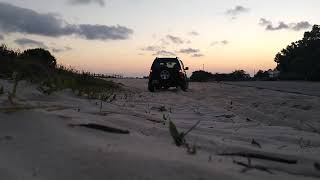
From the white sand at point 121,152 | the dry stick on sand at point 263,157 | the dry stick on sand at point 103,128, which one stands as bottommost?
the dry stick on sand at point 263,157

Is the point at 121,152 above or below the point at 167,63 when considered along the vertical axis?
below

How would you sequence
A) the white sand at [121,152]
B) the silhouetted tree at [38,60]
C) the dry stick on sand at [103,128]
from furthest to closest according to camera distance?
the silhouetted tree at [38,60], the dry stick on sand at [103,128], the white sand at [121,152]

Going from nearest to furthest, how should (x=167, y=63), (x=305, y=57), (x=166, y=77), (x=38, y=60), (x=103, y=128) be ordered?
(x=103, y=128), (x=38, y=60), (x=166, y=77), (x=167, y=63), (x=305, y=57)

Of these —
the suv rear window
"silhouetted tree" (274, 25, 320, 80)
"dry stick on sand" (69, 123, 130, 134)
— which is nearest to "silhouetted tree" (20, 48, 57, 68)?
the suv rear window

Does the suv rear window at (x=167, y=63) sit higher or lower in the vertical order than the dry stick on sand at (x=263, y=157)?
higher

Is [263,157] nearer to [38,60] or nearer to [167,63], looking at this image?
[38,60]

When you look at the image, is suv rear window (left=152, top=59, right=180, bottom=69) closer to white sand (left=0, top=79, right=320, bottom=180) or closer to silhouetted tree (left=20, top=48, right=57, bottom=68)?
silhouetted tree (left=20, top=48, right=57, bottom=68)

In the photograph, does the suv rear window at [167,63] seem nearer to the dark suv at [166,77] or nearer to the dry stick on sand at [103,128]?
the dark suv at [166,77]

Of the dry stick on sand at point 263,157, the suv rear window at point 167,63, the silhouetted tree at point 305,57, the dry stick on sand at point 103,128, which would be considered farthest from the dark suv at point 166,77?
the silhouetted tree at point 305,57

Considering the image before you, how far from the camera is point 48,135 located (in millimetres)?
3791

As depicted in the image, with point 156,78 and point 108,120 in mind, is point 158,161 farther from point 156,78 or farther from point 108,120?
point 156,78

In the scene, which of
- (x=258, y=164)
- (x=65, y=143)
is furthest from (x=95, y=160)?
(x=258, y=164)

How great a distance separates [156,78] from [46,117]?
17.3 m

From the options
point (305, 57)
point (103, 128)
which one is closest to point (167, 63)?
point (103, 128)
